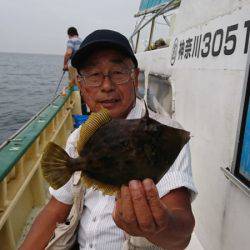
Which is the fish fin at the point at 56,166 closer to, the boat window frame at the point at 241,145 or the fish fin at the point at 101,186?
the fish fin at the point at 101,186

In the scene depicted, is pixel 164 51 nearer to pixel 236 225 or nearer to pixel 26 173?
pixel 26 173

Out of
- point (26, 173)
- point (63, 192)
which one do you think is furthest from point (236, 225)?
point (26, 173)

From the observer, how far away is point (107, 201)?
2.19 m

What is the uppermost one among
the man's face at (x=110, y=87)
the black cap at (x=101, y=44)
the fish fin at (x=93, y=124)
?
the black cap at (x=101, y=44)

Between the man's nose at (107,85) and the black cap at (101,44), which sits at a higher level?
the black cap at (101,44)

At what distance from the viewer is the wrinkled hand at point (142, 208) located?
135 cm

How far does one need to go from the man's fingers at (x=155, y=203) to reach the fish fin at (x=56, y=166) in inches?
13.2

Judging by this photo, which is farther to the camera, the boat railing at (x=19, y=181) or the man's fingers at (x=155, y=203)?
the boat railing at (x=19, y=181)

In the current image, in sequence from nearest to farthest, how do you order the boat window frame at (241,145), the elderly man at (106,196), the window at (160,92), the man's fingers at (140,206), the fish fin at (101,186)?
the man's fingers at (140,206) → the fish fin at (101,186) → the elderly man at (106,196) → the boat window frame at (241,145) → the window at (160,92)

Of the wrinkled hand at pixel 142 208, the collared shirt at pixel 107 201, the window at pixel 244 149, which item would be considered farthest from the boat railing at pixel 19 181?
the wrinkled hand at pixel 142 208

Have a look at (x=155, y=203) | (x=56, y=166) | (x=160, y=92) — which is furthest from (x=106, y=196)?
(x=160, y=92)

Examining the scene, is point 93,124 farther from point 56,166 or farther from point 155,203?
point 155,203

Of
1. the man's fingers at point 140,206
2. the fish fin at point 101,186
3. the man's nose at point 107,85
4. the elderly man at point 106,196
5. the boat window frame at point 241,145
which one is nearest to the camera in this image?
the man's fingers at point 140,206

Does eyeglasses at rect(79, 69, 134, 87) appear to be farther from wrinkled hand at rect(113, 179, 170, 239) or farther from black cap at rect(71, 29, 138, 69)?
wrinkled hand at rect(113, 179, 170, 239)
